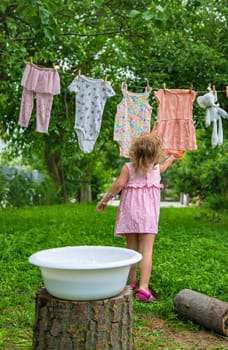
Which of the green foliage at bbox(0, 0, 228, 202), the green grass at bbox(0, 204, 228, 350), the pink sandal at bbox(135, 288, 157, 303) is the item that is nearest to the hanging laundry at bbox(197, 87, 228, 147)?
the green foliage at bbox(0, 0, 228, 202)

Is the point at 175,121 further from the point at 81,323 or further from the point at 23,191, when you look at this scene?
the point at 23,191

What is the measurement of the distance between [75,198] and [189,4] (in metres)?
7.84

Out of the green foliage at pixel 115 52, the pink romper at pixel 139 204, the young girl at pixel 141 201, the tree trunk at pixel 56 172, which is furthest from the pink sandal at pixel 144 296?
the tree trunk at pixel 56 172

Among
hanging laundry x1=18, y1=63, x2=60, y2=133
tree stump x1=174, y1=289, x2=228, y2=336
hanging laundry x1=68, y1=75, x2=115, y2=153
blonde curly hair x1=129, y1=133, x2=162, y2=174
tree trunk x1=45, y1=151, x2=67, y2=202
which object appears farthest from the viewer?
tree trunk x1=45, y1=151, x2=67, y2=202

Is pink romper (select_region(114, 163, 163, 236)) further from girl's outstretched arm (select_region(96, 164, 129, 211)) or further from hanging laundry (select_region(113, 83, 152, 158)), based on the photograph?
hanging laundry (select_region(113, 83, 152, 158))

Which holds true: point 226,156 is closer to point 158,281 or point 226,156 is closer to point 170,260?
point 170,260

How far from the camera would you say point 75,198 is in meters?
13.6

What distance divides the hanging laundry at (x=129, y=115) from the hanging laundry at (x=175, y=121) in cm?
16

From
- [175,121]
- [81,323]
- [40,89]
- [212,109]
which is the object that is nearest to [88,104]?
[40,89]

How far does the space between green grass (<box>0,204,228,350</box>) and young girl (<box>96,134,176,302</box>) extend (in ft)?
0.97

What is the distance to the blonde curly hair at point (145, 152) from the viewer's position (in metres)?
3.45

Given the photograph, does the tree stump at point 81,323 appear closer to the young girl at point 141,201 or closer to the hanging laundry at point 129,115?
the young girl at point 141,201

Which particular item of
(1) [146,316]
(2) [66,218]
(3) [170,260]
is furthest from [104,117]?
(1) [146,316]

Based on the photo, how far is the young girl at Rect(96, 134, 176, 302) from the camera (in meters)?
3.50
